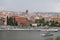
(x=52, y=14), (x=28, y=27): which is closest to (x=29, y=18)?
(x=52, y=14)

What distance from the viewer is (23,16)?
481 inches

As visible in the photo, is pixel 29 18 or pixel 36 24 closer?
pixel 36 24

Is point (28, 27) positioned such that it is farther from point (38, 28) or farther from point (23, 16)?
point (23, 16)

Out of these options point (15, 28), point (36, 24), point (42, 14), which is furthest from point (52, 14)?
point (15, 28)

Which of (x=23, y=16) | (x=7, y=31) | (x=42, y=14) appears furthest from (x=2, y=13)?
(x=7, y=31)

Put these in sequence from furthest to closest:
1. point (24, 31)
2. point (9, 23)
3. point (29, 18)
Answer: point (29, 18) → point (9, 23) → point (24, 31)

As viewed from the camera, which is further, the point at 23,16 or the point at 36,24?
the point at 23,16

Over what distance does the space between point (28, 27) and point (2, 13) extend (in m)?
2.60

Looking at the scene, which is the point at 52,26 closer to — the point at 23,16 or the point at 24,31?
the point at 24,31

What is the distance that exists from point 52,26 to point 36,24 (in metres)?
0.80

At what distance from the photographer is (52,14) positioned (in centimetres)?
1224

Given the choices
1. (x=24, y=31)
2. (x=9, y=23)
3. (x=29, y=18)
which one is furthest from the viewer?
(x=29, y=18)

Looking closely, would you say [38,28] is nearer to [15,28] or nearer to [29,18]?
[15,28]

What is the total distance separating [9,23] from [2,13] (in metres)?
2.19
